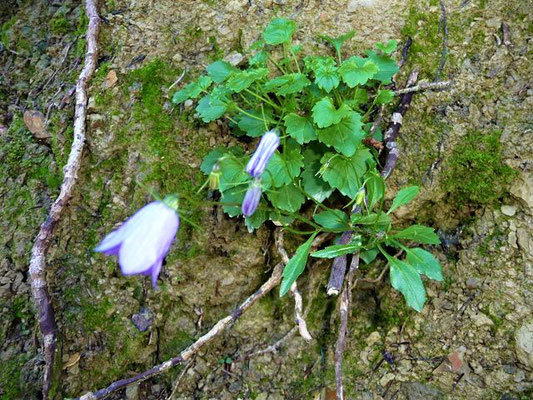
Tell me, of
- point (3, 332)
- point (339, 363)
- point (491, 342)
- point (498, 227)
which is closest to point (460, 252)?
point (498, 227)

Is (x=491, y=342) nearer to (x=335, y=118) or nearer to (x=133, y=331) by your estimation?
(x=335, y=118)

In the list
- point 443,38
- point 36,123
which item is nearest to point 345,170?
point 443,38

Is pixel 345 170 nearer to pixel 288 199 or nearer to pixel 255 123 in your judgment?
pixel 288 199

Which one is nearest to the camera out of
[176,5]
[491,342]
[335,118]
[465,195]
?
[335,118]

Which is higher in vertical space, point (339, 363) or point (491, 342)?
point (339, 363)

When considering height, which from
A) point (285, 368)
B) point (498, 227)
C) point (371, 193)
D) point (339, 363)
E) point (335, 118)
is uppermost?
point (335, 118)

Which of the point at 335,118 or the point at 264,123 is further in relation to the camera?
the point at 264,123

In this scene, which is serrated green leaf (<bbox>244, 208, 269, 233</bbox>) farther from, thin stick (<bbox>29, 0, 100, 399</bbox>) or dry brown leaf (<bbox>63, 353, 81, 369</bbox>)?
dry brown leaf (<bbox>63, 353, 81, 369</bbox>)

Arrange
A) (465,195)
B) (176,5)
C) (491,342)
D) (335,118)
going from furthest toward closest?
(176,5) < (465,195) < (491,342) < (335,118)
